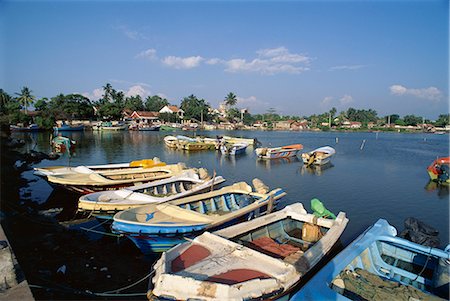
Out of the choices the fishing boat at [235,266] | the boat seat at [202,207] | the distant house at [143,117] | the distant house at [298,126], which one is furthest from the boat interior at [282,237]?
the distant house at [298,126]

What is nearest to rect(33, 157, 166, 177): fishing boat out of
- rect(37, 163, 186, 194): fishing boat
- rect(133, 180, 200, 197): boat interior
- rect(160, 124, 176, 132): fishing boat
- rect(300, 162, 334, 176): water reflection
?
rect(37, 163, 186, 194): fishing boat

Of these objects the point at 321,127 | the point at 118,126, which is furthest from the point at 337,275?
the point at 321,127

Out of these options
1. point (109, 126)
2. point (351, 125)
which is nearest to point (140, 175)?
point (109, 126)

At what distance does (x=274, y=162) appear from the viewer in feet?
97.9

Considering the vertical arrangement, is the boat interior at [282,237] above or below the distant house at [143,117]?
below

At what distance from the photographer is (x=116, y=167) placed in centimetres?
1700

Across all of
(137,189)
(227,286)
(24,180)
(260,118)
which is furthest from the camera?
(260,118)

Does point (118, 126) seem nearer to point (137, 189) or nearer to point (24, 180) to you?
point (24, 180)

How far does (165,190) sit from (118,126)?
6270 cm

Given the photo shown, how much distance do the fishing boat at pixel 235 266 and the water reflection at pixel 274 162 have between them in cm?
1947

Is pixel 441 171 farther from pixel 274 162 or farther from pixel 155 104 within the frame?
pixel 155 104

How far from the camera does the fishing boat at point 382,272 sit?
513 cm

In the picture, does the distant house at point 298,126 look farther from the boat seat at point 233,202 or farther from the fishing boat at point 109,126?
the boat seat at point 233,202

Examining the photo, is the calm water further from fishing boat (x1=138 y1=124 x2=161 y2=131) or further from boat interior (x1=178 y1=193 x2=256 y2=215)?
fishing boat (x1=138 y1=124 x2=161 y2=131)
